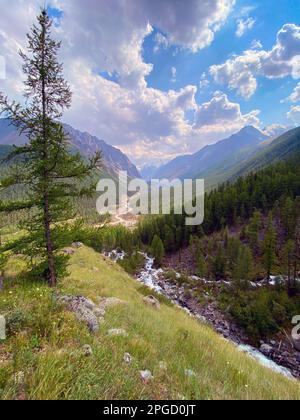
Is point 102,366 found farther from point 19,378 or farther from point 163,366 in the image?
point 163,366

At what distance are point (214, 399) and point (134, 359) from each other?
1.63 m

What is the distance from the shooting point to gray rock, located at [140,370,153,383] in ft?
12.7

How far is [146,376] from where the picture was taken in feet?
13.0

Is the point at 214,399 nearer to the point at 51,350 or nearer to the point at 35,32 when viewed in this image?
the point at 51,350

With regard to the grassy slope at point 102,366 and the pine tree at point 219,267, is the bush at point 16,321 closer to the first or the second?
the grassy slope at point 102,366

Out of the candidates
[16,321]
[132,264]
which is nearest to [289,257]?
[132,264]

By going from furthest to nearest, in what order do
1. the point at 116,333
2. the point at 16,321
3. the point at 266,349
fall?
the point at 266,349 → the point at 116,333 → the point at 16,321

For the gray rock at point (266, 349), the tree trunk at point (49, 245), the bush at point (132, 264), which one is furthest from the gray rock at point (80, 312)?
the bush at point (132, 264)

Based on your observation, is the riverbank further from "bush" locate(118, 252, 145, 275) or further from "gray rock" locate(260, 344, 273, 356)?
"bush" locate(118, 252, 145, 275)

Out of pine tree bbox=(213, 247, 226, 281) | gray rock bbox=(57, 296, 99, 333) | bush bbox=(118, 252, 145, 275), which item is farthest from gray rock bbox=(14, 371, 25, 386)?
bush bbox=(118, 252, 145, 275)

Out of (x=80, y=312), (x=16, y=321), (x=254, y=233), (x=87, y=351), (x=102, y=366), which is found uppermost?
(x=16, y=321)
